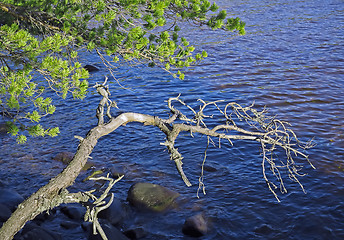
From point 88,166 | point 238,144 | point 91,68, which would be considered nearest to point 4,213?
point 88,166

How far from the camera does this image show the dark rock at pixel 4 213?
9359 millimetres

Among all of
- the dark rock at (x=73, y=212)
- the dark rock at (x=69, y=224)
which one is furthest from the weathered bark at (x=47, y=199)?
the dark rock at (x=73, y=212)

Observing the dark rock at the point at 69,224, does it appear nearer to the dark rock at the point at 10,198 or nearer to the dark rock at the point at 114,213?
the dark rock at the point at 114,213

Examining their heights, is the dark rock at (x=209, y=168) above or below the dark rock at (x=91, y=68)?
above

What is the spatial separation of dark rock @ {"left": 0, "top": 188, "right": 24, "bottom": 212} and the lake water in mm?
674

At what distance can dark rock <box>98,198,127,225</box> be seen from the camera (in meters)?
9.80

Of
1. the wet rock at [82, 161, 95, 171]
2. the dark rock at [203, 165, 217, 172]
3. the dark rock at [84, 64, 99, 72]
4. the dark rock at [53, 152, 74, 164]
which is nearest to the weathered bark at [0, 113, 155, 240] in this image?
the dark rock at [203, 165, 217, 172]

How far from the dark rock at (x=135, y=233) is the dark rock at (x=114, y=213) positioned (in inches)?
20.5

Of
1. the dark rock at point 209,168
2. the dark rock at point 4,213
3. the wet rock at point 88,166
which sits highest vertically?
the dark rock at point 209,168

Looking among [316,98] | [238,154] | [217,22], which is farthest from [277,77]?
[217,22]

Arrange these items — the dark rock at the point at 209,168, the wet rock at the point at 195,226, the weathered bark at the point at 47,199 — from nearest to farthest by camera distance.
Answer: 1. the weathered bark at the point at 47,199
2. the wet rock at the point at 195,226
3. the dark rock at the point at 209,168

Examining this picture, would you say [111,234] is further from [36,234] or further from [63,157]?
[63,157]

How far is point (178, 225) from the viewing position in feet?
31.9

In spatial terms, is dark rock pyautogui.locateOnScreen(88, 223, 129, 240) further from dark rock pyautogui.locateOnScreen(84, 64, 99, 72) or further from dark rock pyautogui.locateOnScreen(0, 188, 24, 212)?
dark rock pyautogui.locateOnScreen(84, 64, 99, 72)
